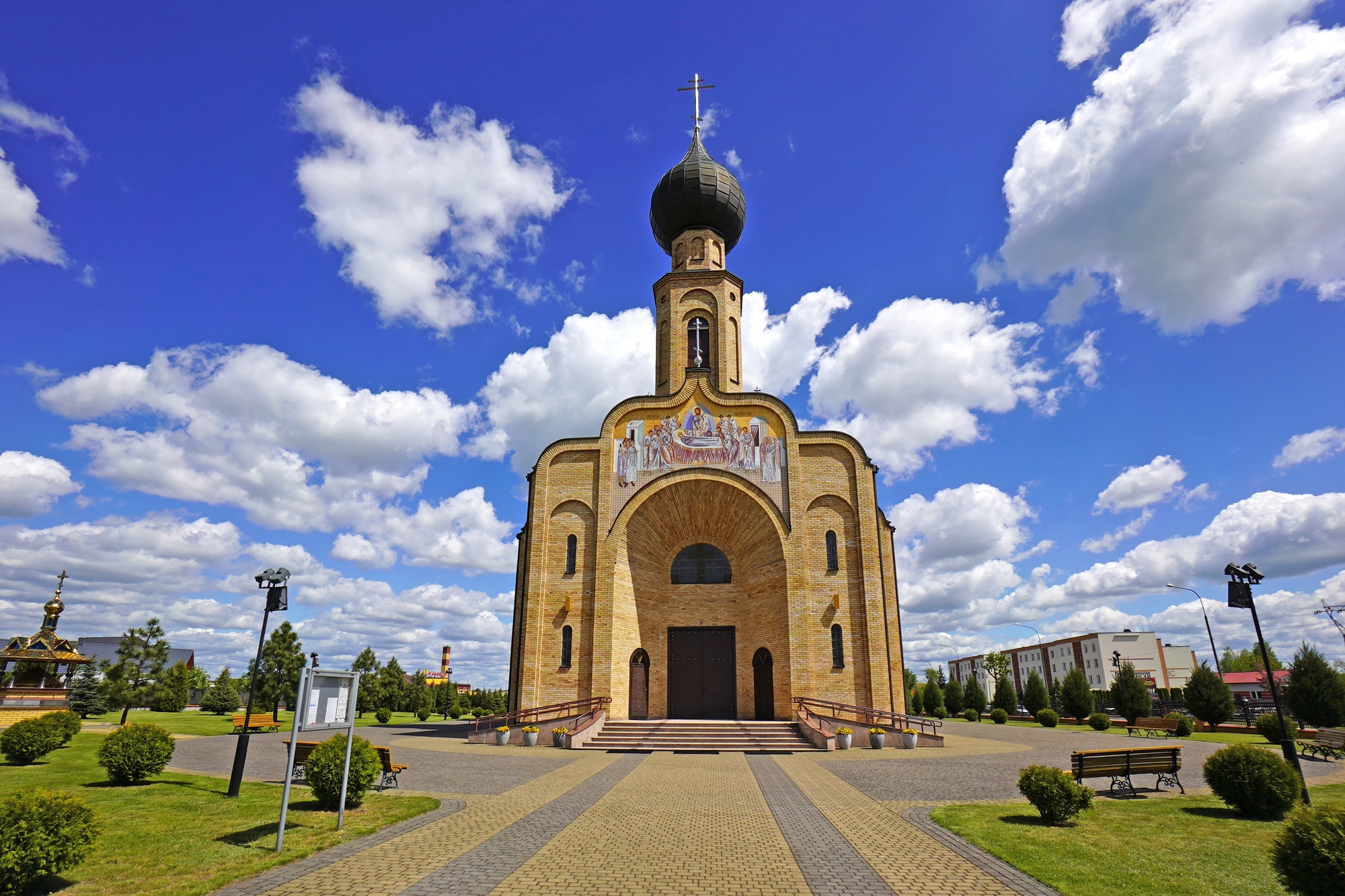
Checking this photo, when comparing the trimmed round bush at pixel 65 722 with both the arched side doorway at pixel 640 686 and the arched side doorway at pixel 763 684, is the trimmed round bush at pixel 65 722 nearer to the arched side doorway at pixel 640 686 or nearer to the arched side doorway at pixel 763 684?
the arched side doorway at pixel 640 686

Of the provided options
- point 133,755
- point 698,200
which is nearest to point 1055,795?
point 133,755

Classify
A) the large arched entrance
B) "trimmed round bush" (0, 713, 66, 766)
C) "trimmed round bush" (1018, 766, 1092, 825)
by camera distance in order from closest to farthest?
"trimmed round bush" (1018, 766, 1092, 825)
"trimmed round bush" (0, 713, 66, 766)
the large arched entrance

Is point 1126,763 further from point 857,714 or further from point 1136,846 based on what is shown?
point 857,714

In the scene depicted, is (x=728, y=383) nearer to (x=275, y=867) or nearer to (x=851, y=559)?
(x=851, y=559)

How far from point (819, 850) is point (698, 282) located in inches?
1019

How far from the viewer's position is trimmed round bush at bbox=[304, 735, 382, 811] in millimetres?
10703

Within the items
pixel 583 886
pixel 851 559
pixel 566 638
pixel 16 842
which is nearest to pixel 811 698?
pixel 851 559

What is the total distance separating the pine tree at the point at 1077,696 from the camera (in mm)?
36062

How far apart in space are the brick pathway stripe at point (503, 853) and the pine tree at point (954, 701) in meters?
42.5

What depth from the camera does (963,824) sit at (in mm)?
9938

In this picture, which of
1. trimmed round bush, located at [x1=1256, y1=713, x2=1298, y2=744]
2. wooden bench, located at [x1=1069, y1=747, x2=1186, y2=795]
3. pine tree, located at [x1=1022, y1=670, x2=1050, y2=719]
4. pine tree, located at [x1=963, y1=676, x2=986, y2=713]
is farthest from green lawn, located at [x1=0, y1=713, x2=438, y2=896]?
pine tree, located at [x1=963, y1=676, x2=986, y2=713]

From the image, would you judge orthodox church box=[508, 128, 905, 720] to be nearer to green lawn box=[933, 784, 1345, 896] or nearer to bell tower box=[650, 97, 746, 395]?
bell tower box=[650, 97, 746, 395]

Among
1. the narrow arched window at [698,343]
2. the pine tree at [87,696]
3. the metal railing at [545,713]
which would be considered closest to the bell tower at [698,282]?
the narrow arched window at [698,343]

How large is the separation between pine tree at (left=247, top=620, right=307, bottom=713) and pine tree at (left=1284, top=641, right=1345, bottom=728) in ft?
166
